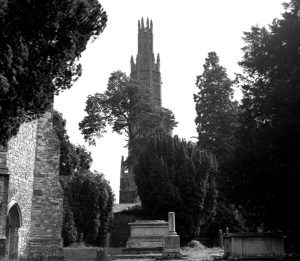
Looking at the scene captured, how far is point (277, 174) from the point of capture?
1423 centimetres

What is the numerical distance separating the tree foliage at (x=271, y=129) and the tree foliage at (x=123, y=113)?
23.2m

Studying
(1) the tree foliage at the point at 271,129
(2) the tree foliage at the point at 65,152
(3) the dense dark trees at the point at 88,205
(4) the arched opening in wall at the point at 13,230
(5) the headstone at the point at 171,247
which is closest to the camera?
(1) the tree foliage at the point at 271,129

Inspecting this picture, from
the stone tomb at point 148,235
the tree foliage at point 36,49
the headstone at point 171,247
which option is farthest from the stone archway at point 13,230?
the stone tomb at point 148,235

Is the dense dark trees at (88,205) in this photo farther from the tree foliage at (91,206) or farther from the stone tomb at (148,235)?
the stone tomb at (148,235)

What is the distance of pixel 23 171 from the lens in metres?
16.5

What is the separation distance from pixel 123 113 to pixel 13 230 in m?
25.4

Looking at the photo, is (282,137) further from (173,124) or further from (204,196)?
(173,124)

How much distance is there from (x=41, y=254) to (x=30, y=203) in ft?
6.80

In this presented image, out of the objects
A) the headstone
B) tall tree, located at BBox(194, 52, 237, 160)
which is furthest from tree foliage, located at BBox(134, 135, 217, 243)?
the headstone

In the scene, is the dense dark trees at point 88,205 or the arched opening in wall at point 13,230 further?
the dense dark trees at point 88,205

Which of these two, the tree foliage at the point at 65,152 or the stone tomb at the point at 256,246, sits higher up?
the tree foliage at the point at 65,152

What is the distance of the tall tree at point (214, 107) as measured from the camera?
3534 centimetres

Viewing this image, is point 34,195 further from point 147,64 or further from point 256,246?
point 147,64

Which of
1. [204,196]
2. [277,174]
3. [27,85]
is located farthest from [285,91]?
[204,196]
